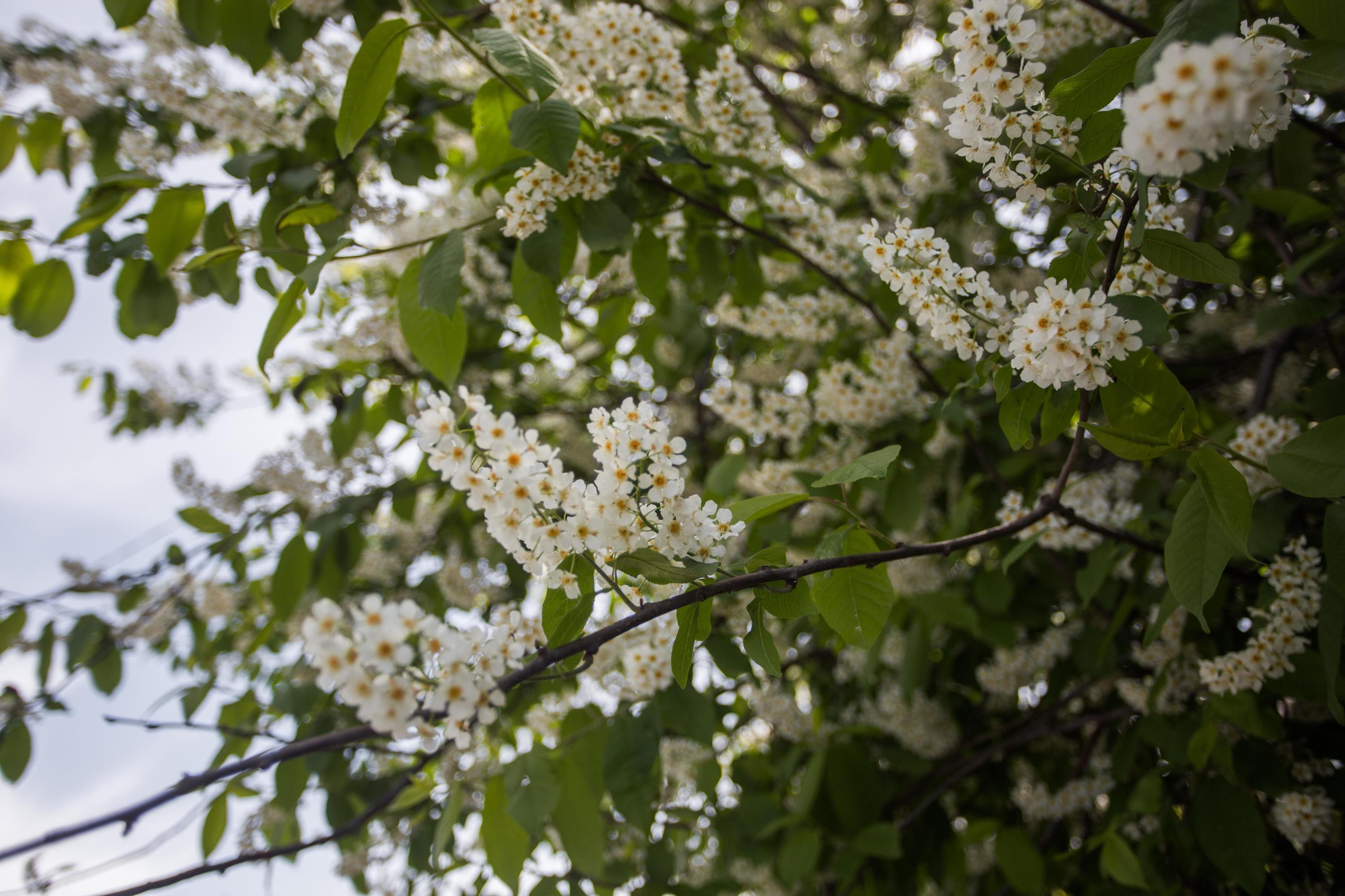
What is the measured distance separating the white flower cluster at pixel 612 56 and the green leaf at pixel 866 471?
105 centimetres

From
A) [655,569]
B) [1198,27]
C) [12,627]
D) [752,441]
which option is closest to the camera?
[1198,27]

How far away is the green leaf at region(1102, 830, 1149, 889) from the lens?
5.75 ft

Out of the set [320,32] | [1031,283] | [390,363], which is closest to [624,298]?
[390,363]

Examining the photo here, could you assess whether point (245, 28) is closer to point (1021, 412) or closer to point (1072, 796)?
point (1021, 412)

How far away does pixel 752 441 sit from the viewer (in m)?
3.39

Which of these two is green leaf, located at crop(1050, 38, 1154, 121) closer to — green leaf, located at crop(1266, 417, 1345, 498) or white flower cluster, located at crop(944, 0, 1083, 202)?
white flower cluster, located at crop(944, 0, 1083, 202)

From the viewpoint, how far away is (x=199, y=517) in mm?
2424

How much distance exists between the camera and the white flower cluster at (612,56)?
5.96 feet

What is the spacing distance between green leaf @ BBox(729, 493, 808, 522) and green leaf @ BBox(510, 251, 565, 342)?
2.27ft

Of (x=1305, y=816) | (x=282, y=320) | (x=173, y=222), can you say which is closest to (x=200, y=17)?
(x=173, y=222)

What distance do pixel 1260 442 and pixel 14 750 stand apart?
138 inches

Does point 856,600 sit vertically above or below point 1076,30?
below

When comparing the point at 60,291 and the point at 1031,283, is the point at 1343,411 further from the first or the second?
the point at 60,291

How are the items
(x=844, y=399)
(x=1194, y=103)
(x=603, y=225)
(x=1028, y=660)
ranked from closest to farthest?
(x=1194, y=103), (x=603, y=225), (x=844, y=399), (x=1028, y=660)
